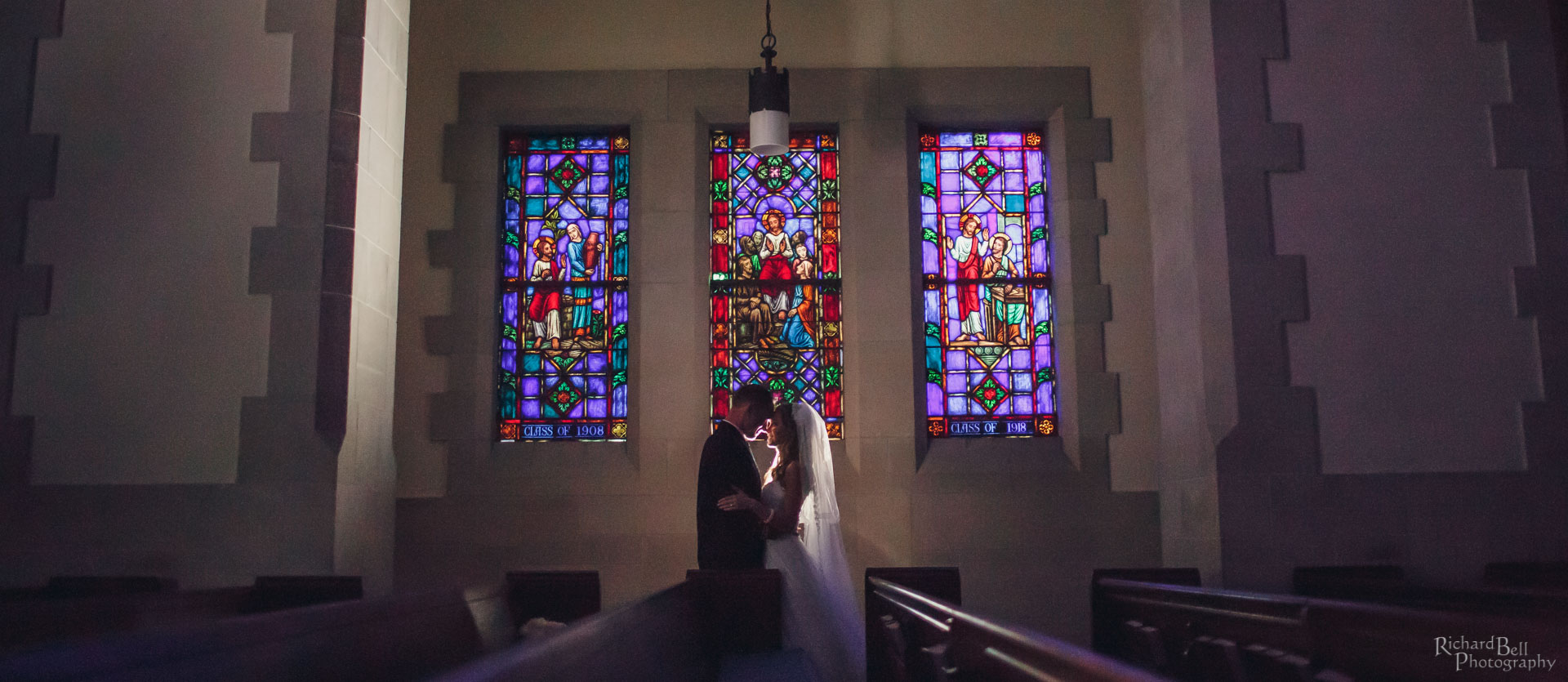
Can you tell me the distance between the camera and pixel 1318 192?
4.96m

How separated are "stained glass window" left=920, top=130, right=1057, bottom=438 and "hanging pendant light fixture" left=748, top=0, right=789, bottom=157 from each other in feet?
3.13

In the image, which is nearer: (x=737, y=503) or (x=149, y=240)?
(x=149, y=240)

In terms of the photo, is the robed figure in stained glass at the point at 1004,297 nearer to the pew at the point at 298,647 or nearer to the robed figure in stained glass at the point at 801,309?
the robed figure in stained glass at the point at 801,309

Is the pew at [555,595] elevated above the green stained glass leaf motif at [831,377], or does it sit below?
below

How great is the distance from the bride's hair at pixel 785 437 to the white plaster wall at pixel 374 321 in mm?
1599

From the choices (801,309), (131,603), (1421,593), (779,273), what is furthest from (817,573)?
(131,603)

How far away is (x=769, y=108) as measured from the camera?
5.46m

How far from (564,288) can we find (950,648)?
419 cm

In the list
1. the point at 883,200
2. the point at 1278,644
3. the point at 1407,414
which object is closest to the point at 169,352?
the point at 883,200

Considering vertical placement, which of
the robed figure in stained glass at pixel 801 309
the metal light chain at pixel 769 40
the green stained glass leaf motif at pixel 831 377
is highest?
the metal light chain at pixel 769 40

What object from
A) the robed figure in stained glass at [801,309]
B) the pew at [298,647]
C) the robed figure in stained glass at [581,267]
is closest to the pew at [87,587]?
the pew at [298,647]

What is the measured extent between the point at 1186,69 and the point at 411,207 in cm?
376

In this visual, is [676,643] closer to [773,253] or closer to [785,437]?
[785,437]

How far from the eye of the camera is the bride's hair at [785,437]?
16.7 feet
